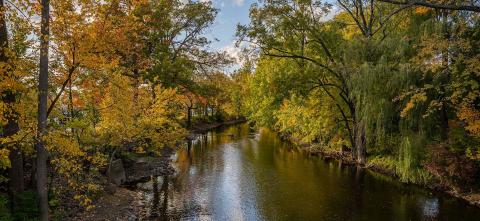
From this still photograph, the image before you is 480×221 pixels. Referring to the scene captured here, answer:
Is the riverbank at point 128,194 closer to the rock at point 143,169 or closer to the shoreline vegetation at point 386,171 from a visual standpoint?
the rock at point 143,169

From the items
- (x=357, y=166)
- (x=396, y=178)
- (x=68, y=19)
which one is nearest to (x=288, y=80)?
(x=357, y=166)

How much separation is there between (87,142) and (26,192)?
5.18 metres

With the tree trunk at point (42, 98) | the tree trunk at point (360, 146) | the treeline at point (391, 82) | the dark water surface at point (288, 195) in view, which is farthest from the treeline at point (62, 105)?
the tree trunk at point (360, 146)

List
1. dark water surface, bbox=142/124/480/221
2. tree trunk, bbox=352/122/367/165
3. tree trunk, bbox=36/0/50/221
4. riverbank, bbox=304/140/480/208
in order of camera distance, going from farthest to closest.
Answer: tree trunk, bbox=352/122/367/165
riverbank, bbox=304/140/480/208
dark water surface, bbox=142/124/480/221
tree trunk, bbox=36/0/50/221

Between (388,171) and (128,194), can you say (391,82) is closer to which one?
(388,171)

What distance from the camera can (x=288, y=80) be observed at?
2300 centimetres

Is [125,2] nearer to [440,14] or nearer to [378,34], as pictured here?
[440,14]

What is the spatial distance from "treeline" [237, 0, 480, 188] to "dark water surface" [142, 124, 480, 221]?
69.0 inches

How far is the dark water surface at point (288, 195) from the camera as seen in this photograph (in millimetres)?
13492

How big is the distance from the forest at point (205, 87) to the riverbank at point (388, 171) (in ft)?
0.35

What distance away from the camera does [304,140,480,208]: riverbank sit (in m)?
15.0

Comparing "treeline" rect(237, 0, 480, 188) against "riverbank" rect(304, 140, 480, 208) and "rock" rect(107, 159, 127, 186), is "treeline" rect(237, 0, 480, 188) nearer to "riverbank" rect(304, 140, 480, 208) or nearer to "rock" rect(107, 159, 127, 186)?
"riverbank" rect(304, 140, 480, 208)

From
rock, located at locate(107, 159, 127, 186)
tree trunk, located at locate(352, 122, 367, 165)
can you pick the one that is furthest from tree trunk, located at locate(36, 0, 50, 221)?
tree trunk, located at locate(352, 122, 367, 165)

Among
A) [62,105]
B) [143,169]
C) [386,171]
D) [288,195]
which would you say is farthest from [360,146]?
[62,105]
